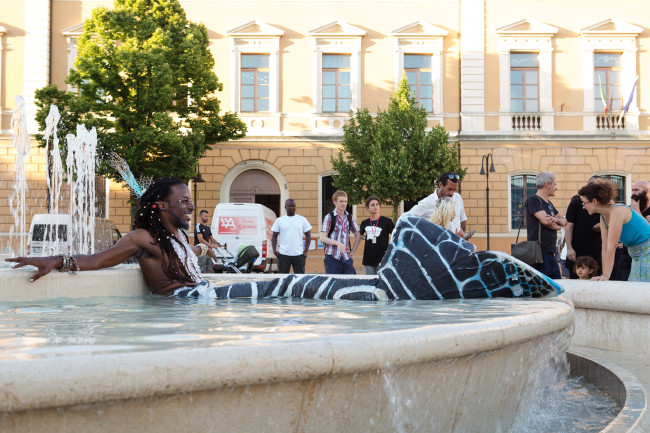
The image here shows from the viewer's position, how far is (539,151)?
88.8 ft

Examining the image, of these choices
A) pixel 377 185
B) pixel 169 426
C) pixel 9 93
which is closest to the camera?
pixel 169 426

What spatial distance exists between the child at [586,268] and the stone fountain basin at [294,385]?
4.85 meters

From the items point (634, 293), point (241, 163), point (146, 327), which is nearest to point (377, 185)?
point (241, 163)

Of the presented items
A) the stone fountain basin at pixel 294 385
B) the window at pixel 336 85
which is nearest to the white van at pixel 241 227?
the window at pixel 336 85

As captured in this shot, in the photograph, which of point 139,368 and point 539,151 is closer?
point 139,368

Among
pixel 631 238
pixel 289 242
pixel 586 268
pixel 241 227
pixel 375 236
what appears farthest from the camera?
pixel 241 227

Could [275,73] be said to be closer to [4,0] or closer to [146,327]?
[4,0]

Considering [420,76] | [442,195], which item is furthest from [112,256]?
[420,76]

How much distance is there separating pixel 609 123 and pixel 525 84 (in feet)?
11.3

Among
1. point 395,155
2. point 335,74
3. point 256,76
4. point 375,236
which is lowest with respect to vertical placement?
point 375,236

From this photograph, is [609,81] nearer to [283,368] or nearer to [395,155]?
[395,155]

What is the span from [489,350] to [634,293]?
253 cm

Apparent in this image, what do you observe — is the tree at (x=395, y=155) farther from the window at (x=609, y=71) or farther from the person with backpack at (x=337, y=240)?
the person with backpack at (x=337, y=240)

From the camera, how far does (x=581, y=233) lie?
795 centimetres
